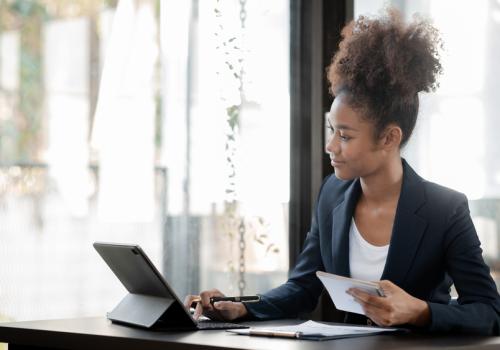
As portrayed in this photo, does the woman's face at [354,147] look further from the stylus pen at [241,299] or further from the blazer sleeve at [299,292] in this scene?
the stylus pen at [241,299]

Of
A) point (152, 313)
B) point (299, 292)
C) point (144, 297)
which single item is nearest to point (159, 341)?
point (152, 313)

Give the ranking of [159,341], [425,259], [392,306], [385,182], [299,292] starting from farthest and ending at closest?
[299,292], [385,182], [425,259], [392,306], [159,341]

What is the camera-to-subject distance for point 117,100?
3205mm

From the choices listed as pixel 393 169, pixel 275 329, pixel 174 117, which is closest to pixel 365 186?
pixel 393 169

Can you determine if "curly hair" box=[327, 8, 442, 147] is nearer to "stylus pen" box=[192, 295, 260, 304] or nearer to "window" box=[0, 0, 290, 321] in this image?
"stylus pen" box=[192, 295, 260, 304]

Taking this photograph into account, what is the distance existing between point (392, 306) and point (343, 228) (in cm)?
49

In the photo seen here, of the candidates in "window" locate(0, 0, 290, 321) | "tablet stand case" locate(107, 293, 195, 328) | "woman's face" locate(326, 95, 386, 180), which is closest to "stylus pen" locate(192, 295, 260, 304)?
"tablet stand case" locate(107, 293, 195, 328)

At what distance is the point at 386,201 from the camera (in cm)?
253

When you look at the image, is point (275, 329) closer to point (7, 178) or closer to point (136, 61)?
point (7, 178)

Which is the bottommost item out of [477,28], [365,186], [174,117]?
[365,186]

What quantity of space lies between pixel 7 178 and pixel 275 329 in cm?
125

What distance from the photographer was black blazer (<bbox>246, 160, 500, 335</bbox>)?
2217mm

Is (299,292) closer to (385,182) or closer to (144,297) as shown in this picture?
(385,182)

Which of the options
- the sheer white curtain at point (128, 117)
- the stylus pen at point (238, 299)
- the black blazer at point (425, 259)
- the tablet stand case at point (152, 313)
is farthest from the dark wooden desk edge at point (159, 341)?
the sheer white curtain at point (128, 117)
